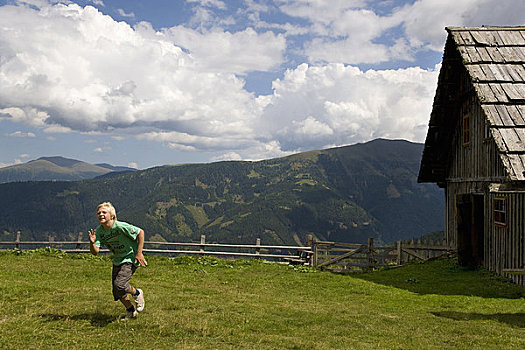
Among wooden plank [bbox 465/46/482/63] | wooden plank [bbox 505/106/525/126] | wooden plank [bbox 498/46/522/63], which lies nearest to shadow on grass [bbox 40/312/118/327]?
wooden plank [bbox 505/106/525/126]

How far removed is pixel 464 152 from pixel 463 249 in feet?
14.7

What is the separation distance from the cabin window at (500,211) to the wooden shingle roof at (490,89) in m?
3.84

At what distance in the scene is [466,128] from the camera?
2041 cm

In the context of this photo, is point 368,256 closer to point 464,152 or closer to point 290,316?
point 464,152

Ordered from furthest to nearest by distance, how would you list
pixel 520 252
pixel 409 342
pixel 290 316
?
1. pixel 520 252
2. pixel 290 316
3. pixel 409 342

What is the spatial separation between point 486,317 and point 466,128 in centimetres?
1125

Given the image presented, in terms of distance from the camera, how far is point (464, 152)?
20812mm

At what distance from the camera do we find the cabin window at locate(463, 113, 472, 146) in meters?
19.9

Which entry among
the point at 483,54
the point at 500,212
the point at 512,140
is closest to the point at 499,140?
the point at 512,140

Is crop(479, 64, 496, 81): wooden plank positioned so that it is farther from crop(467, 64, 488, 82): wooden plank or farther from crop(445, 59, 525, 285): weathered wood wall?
crop(445, 59, 525, 285): weathered wood wall

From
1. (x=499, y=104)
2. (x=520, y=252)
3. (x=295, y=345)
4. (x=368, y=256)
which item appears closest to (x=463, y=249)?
(x=520, y=252)

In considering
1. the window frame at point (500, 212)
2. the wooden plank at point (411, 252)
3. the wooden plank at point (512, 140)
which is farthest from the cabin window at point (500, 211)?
the wooden plank at point (411, 252)

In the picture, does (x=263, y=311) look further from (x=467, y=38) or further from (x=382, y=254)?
(x=382, y=254)

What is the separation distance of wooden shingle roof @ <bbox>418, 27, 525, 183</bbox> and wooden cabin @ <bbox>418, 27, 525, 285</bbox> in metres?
0.03
